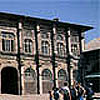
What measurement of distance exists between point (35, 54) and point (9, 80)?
13.4ft

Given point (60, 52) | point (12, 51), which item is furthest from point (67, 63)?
point (12, 51)

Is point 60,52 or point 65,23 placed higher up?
point 65,23

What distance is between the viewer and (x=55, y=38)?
35844 mm

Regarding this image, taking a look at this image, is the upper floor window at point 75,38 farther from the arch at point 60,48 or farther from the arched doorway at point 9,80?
the arched doorway at point 9,80

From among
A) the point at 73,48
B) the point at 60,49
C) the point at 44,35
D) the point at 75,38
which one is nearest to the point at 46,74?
the point at 60,49

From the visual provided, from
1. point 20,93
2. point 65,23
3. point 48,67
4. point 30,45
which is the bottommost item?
point 20,93

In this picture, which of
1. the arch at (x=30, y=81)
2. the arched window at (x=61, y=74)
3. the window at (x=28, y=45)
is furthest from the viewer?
the arched window at (x=61, y=74)

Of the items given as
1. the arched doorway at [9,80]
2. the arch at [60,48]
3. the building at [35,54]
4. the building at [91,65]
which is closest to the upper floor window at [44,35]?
the building at [35,54]

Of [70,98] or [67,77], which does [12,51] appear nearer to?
[67,77]

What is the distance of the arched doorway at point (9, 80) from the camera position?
32.6 m

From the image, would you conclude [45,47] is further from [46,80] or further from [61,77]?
[61,77]

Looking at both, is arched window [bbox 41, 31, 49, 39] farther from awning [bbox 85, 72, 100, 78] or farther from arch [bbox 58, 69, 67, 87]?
awning [bbox 85, 72, 100, 78]

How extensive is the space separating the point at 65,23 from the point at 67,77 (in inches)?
259

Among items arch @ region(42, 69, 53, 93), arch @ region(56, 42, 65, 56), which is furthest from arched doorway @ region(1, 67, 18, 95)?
arch @ region(56, 42, 65, 56)
